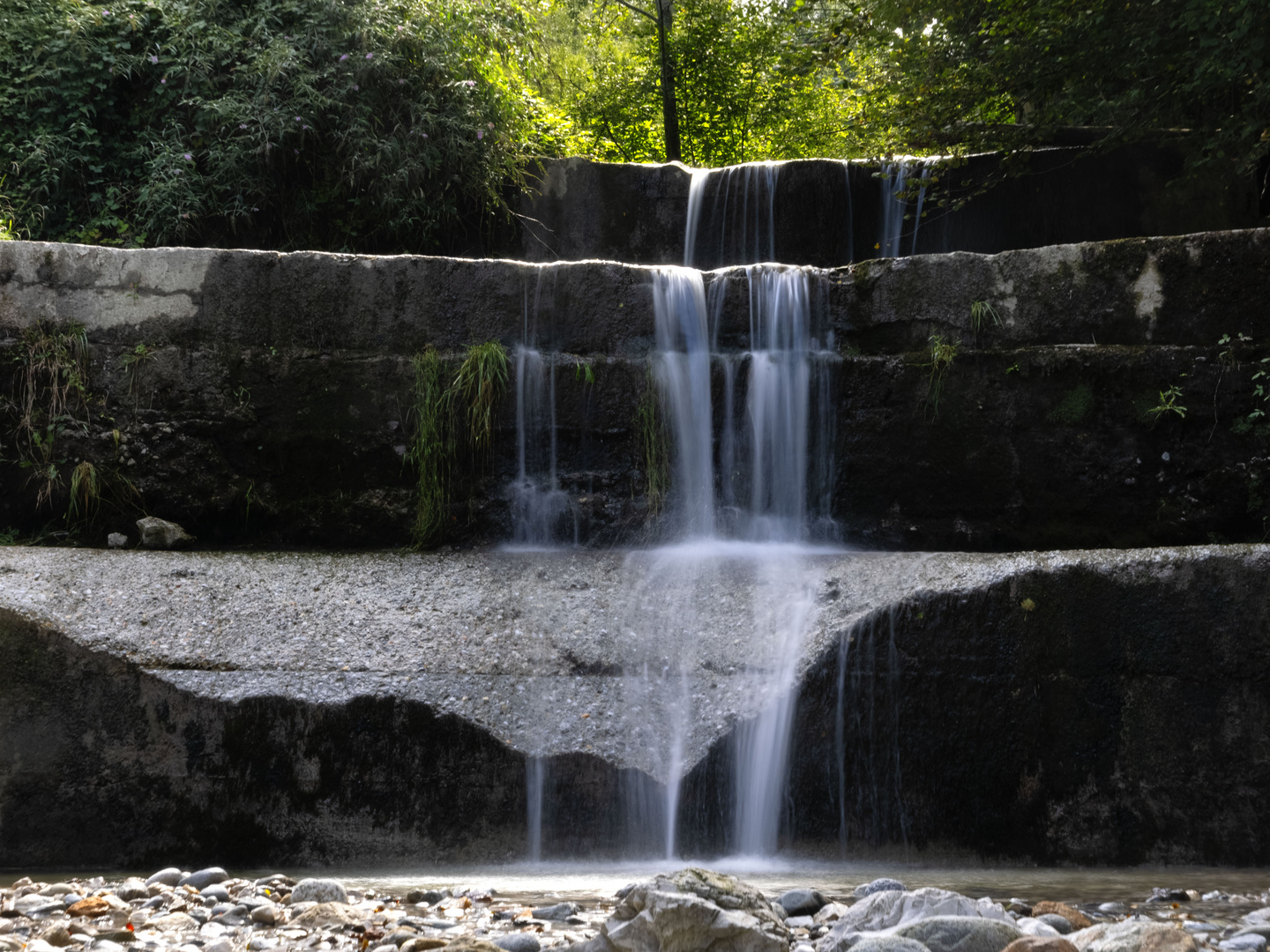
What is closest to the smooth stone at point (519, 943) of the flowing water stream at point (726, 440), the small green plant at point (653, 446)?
the flowing water stream at point (726, 440)

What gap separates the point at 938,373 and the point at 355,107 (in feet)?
15.9

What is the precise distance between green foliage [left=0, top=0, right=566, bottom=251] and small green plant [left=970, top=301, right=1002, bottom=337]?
3.88 m

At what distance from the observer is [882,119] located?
25.4 ft

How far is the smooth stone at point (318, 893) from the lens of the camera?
2988 millimetres

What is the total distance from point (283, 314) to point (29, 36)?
170 inches

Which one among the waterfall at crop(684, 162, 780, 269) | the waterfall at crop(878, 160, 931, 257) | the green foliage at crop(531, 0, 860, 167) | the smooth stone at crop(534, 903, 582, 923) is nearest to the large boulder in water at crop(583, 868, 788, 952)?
the smooth stone at crop(534, 903, 582, 923)

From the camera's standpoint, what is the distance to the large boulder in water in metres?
2.29

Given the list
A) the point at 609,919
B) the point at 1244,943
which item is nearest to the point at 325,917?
the point at 609,919

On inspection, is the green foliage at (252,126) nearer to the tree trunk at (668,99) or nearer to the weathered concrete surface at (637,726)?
the weathered concrete surface at (637,726)

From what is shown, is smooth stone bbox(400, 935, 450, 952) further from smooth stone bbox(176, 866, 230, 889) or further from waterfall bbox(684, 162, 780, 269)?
waterfall bbox(684, 162, 780, 269)

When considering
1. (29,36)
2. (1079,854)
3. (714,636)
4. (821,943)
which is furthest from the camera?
(29,36)

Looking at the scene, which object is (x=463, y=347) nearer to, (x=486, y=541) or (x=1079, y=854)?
(x=486, y=541)

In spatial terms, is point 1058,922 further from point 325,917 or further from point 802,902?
point 325,917

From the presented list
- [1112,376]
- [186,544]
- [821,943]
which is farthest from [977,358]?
[186,544]
